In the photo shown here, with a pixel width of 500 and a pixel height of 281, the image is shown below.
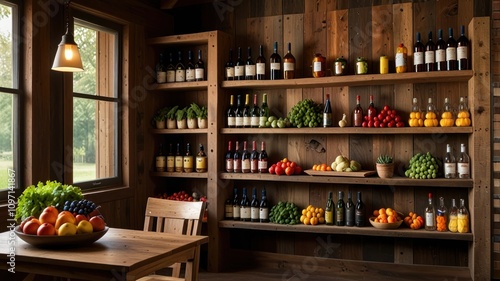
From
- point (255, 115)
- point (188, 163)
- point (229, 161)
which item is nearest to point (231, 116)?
point (255, 115)

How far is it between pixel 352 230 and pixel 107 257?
2459 millimetres

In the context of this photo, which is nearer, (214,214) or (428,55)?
(428,55)

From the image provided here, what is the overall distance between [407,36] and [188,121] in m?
2.10

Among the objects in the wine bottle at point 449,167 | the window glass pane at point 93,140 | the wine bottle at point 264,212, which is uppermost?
the window glass pane at point 93,140

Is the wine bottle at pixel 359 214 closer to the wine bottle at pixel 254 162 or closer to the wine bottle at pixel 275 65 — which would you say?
the wine bottle at pixel 254 162

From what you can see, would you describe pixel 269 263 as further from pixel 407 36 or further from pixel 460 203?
pixel 407 36

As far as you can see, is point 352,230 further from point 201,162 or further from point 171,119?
point 171,119

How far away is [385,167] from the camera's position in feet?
13.3

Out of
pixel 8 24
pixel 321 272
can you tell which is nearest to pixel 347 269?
pixel 321 272

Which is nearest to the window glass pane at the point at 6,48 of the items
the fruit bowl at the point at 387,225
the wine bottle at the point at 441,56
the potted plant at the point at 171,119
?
the potted plant at the point at 171,119

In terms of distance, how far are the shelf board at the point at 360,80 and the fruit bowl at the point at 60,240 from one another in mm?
2418

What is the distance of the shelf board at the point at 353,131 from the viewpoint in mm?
3896

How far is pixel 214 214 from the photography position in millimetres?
4547

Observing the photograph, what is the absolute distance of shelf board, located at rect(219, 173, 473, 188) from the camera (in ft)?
12.7
